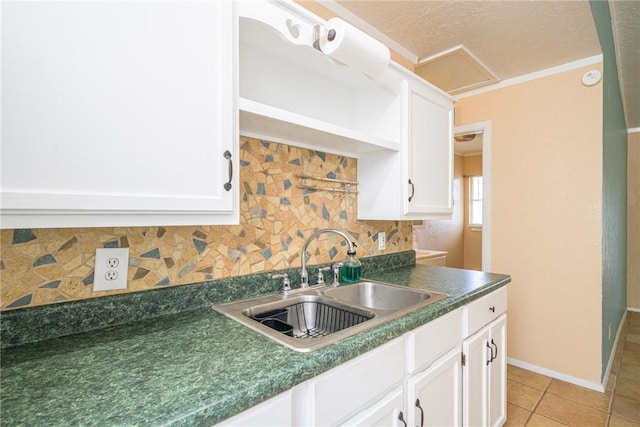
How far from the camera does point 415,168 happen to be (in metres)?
1.73

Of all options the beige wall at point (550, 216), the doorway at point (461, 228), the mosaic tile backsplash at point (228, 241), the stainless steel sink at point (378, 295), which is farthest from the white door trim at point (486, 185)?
the doorway at point (461, 228)

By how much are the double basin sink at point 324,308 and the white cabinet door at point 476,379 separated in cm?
35

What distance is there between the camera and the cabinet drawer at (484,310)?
4.75 ft

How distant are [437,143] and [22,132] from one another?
1808mm

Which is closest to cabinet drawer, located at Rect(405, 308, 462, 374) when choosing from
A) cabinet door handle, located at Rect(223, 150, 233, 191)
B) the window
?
cabinet door handle, located at Rect(223, 150, 233, 191)

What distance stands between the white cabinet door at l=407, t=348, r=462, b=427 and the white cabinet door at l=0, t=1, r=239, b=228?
919mm

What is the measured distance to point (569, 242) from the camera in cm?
234

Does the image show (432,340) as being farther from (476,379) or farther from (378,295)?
(476,379)

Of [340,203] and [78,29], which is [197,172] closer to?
[78,29]

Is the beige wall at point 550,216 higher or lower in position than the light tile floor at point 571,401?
higher

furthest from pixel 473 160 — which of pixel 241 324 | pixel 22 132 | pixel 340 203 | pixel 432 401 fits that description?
pixel 22 132

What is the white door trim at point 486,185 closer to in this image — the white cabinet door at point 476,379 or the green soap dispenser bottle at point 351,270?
the white cabinet door at point 476,379

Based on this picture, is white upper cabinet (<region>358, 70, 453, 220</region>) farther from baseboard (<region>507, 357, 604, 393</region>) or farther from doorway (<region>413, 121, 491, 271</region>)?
doorway (<region>413, 121, 491, 271</region>)

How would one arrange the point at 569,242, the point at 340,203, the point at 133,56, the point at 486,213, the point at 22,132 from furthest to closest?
the point at 486,213 < the point at 569,242 < the point at 340,203 < the point at 133,56 < the point at 22,132
